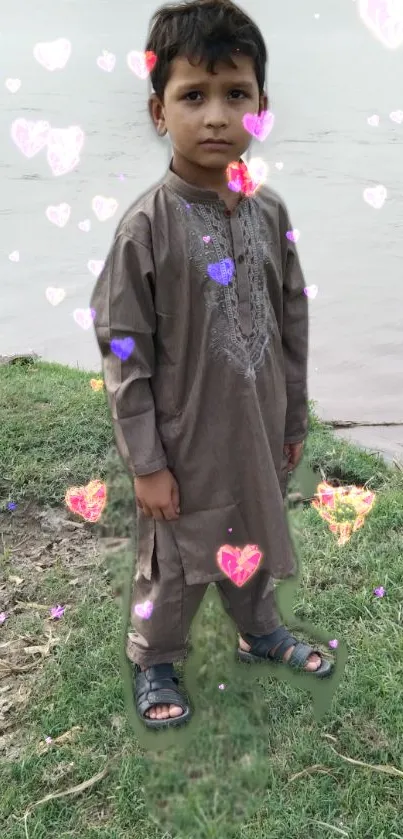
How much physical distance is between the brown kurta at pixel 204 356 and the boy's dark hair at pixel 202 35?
22 centimetres

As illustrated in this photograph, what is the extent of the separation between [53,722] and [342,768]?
647 mm

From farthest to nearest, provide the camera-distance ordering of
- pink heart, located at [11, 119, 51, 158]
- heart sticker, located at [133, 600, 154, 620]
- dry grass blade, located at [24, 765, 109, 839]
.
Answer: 1. pink heart, located at [11, 119, 51, 158]
2. heart sticker, located at [133, 600, 154, 620]
3. dry grass blade, located at [24, 765, 109, 839]

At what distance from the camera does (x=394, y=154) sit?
6.03 meters

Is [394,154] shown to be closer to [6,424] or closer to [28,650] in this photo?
[6,424]

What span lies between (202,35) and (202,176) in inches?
9.5

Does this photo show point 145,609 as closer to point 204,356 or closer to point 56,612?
point 56,612

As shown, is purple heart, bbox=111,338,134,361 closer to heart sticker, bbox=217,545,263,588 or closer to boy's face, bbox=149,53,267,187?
boy's face, bbox=149,53,267,187

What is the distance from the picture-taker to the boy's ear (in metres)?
1.51

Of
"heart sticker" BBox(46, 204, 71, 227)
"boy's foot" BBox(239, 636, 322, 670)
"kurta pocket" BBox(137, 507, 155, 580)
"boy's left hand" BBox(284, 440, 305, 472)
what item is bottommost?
"boy's foot" BBox(239, 636, 322, 670)

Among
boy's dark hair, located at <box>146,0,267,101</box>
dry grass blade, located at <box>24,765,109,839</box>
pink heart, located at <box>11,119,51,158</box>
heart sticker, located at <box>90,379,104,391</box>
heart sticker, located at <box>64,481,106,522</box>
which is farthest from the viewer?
pink heart, located at <box>11,119,51,158</box>

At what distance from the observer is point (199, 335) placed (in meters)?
1.52

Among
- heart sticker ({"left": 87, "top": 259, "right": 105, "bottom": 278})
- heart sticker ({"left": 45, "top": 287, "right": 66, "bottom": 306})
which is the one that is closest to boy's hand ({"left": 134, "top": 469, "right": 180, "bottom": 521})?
heart sticker ({"left": 45, "top": 287, "right": 66, "bottom": 306})

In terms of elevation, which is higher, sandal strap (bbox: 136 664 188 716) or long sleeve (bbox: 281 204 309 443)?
long sleeve (bbox: 281 204 309 443)

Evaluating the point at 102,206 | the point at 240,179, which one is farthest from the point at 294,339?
the point at 102,206
